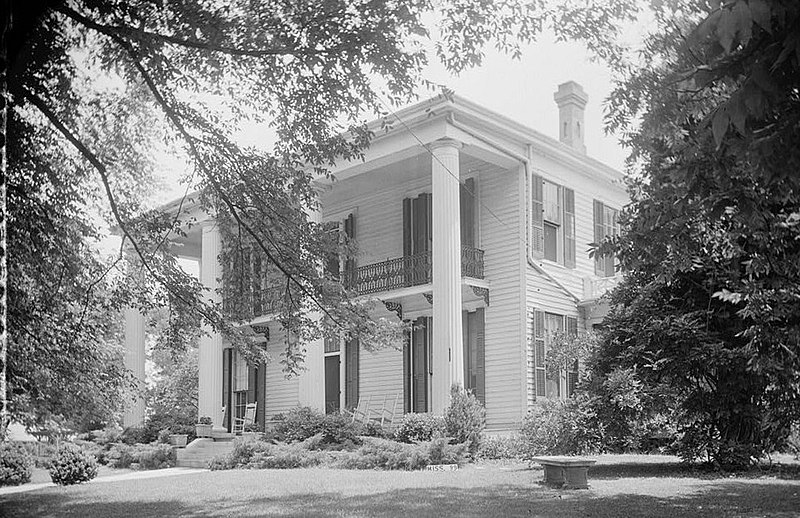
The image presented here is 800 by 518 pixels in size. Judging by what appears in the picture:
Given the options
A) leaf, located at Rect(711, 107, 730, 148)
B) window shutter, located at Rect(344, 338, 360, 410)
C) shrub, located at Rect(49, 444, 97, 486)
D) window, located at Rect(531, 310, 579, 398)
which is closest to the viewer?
leaf, located at Rect(711, 107, 730, 148)

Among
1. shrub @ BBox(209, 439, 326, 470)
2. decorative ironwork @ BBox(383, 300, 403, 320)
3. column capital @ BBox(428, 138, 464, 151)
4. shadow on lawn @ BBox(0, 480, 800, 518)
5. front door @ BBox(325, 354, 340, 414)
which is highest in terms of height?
column capital @ BBox(428, 138, 464, 151)

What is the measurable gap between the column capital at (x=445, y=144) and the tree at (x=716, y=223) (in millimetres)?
3845

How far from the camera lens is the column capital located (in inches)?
455

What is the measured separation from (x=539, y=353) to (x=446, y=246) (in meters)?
2.29

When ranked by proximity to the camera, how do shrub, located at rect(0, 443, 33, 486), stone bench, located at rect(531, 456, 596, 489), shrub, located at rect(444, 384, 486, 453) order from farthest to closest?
1. shrub, located at rect(444, 384, 486, 453)
2. stone bench, located at rect(531, 456, 596, 489)
3. shrub, located at rect(0, 443, 33, 486)

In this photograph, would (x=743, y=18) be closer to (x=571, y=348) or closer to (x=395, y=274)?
Result: (x=571, y=348)

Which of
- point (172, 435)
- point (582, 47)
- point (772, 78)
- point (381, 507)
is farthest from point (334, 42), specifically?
point (172, 435)

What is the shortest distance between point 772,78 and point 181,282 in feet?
19.2

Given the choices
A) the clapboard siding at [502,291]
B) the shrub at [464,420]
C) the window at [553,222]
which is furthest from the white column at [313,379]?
the window at [553,222]

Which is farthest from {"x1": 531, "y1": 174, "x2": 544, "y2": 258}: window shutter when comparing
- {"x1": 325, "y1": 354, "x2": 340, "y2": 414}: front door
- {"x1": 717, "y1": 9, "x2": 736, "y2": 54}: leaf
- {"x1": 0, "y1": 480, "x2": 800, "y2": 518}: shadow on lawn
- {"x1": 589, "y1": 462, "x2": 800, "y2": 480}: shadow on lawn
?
{"x1": 717, "y1": 9, "x2": 736, "y2": 54}: leaf

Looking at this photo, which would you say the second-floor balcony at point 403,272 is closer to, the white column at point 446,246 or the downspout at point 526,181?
the downspout at point 526,181

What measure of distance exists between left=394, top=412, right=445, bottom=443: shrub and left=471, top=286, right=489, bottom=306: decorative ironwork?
90.5 inches

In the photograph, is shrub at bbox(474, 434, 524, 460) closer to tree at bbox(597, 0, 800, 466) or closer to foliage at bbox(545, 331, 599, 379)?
foliage at bbox(545, 331, 599, 379)

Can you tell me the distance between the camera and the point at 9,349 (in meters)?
5.82
